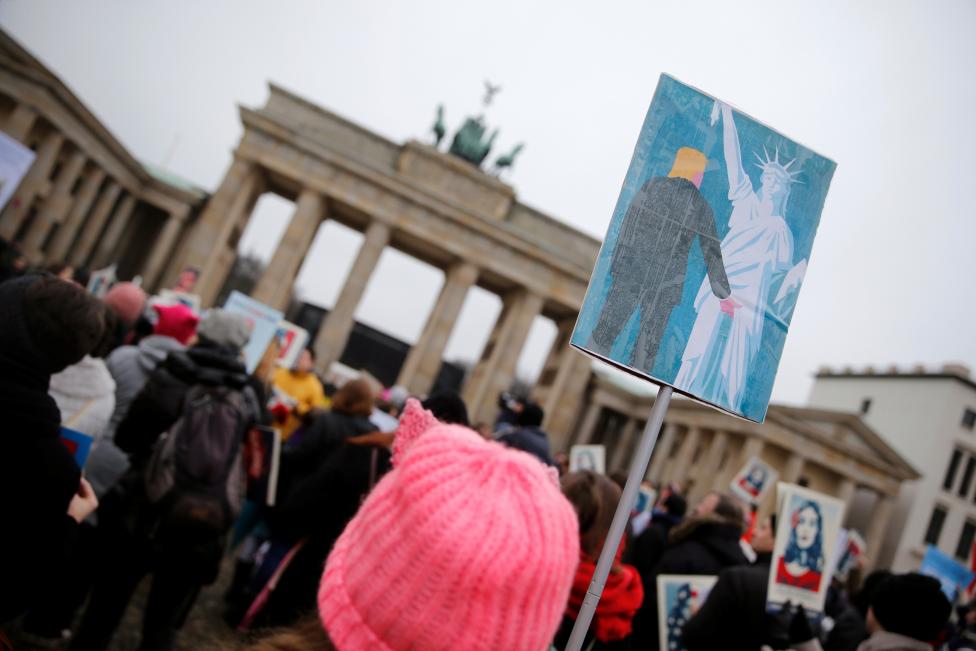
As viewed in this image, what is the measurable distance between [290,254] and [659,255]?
2495cm

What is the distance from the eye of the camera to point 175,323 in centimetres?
514

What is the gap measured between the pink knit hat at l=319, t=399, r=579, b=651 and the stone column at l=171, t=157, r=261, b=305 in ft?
84.1

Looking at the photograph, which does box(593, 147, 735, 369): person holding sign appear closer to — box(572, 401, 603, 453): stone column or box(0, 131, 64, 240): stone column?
box(0, 131, 64, 240): stone column

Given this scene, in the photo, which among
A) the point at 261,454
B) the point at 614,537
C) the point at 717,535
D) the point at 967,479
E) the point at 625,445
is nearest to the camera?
the point at 614,537

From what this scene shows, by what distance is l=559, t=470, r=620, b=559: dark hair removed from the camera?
3.13 metres

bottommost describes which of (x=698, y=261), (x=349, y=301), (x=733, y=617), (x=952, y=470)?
(x=733, y=617)

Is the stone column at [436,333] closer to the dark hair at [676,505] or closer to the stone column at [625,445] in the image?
the stone column at [625,445]

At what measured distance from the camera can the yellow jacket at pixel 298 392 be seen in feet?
A: 23.1

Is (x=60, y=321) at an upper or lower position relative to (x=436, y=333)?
lower

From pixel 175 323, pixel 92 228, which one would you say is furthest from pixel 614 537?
pixel 92 228

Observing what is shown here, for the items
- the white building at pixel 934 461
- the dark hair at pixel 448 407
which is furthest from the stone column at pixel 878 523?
the dark hair at pixel 448 407

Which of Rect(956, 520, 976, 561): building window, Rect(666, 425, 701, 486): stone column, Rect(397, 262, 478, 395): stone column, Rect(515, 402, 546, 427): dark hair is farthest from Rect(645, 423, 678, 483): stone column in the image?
Rect(515, 402, 546, 427): dark hair

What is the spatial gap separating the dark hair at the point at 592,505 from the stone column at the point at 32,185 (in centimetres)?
2914

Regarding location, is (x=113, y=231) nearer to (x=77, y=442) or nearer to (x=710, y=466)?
(x=710, y=466)
